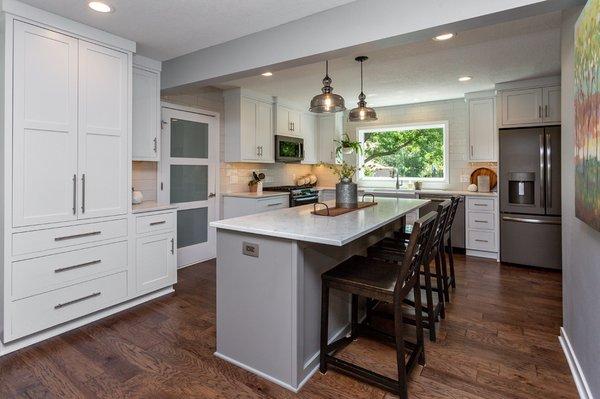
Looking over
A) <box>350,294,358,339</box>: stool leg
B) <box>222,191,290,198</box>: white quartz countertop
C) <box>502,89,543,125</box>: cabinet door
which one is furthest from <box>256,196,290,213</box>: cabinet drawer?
<box>502,89,543,125</box>: cabinet door

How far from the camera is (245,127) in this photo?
4.79 m

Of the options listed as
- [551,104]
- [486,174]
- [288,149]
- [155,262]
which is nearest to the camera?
[155,262]

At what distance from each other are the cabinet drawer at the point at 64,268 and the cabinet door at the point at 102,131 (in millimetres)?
315

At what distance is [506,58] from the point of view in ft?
11.6

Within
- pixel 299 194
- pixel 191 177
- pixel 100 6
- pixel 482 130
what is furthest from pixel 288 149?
pixel 100 6

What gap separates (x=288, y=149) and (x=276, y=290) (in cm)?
384

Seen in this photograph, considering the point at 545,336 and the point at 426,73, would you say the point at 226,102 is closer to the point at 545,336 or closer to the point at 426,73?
the point at 426,73

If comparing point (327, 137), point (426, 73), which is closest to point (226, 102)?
point (327, 137)

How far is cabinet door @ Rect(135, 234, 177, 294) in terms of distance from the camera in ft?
10.4

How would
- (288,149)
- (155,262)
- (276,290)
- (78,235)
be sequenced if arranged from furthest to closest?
1. (288,149)
2. (155,262)
3. (78,235)
4. (276,290)

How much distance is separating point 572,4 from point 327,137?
15.2 ft

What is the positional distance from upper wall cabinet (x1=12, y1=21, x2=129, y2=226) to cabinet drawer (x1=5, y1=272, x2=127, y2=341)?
56 centimetres

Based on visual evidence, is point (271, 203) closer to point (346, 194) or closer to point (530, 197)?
point (346, 194)

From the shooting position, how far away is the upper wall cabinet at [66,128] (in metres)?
2.38
